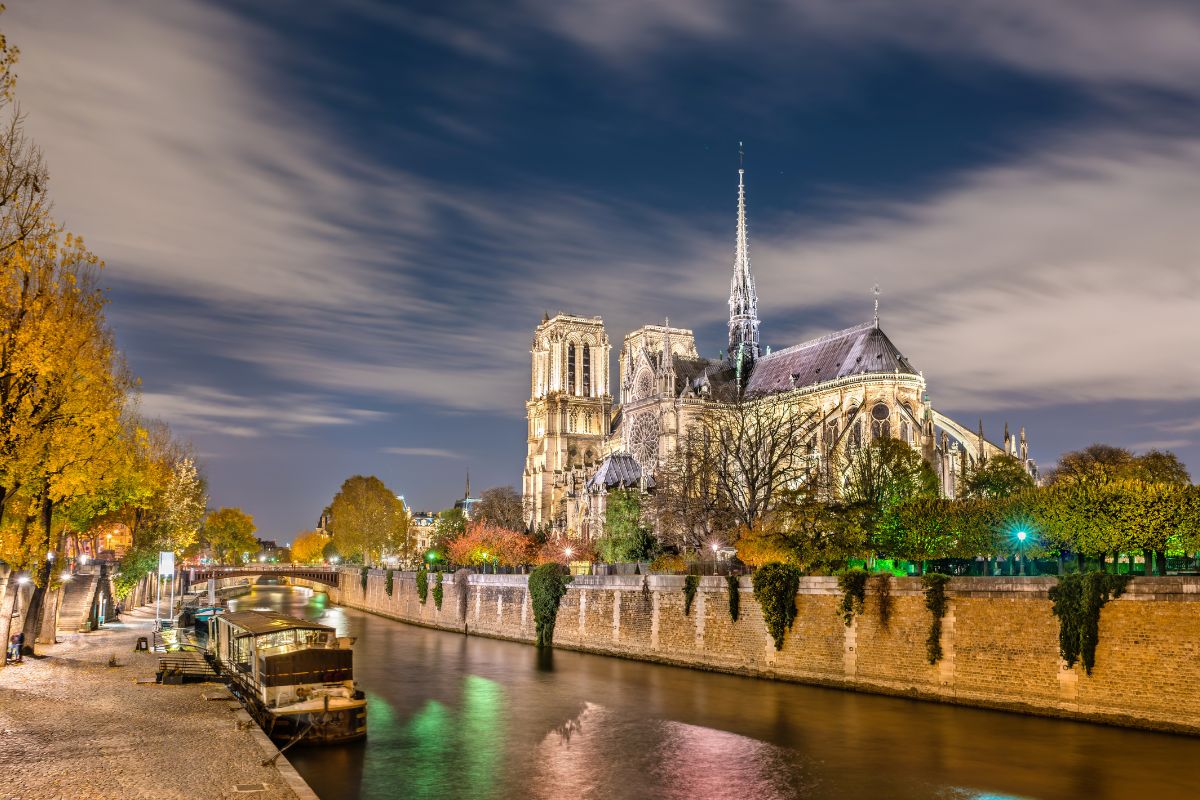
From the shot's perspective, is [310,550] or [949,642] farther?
[310,550]

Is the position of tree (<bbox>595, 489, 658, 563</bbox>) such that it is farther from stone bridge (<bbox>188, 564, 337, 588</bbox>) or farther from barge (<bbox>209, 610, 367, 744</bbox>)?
stone bridge (<bbox>188, 564, 337, 588</bbox>)

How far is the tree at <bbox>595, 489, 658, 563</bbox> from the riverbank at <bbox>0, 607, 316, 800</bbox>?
1309 inches

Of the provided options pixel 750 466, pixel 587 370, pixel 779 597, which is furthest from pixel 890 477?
pixel 587 370

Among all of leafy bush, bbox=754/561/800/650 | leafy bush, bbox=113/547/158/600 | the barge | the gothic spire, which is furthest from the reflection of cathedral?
the barge

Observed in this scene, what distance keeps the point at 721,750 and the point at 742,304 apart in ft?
234

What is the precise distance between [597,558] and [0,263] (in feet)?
157

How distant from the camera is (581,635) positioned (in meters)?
46.2

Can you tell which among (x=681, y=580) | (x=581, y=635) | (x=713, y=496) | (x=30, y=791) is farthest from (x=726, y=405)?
(x=30, y=791)

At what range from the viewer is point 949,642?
1115 inches

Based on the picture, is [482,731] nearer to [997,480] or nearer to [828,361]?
[997,480]

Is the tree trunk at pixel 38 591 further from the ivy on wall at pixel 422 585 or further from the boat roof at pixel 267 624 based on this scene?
the ivy on wall at pixel 422 585

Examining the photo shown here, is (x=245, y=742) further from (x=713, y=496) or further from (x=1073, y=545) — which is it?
(x=713, y=496)

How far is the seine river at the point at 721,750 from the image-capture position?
20.4m

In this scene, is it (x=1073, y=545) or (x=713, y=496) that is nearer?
(x=1073, y=545)
